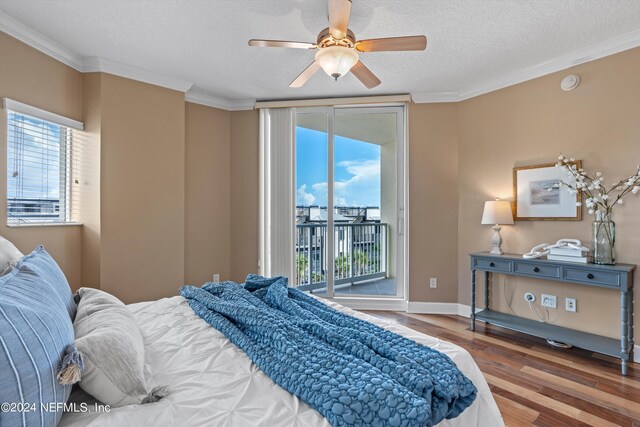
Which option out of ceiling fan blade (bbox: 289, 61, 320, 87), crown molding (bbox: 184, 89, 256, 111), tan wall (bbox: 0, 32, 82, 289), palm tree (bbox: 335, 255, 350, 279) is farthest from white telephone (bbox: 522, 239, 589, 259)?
tan wall (bbox: 0, 32, 82, 289)

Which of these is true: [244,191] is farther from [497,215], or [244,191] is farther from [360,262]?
[497,215]

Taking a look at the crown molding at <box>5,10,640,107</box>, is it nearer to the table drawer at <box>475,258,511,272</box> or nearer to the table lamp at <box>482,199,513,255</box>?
the table lamp at <box>482,199,513,255</box>

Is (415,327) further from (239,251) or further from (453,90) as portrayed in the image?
(453,90)

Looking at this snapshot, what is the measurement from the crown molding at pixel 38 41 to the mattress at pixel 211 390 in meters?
2.49

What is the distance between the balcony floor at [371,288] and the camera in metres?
4.19

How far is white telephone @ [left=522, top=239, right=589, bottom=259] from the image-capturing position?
9.07 ft

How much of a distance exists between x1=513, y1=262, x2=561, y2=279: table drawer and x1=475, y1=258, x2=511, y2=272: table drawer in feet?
0.23

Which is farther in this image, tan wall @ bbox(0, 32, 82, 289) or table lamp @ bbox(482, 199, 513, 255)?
table lamp @ bbox(482, 199, 513, 255)

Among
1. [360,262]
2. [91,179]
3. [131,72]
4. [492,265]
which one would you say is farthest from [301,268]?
[131,72]

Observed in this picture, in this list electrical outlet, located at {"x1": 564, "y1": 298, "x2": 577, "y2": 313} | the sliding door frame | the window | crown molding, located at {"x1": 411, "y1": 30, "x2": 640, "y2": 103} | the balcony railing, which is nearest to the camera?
the window

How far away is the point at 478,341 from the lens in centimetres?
300

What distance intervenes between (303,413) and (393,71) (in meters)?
3.16

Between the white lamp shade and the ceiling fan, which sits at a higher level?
the ceiling fan

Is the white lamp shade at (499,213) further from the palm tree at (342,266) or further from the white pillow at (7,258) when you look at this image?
the white pillow at (7,258)
